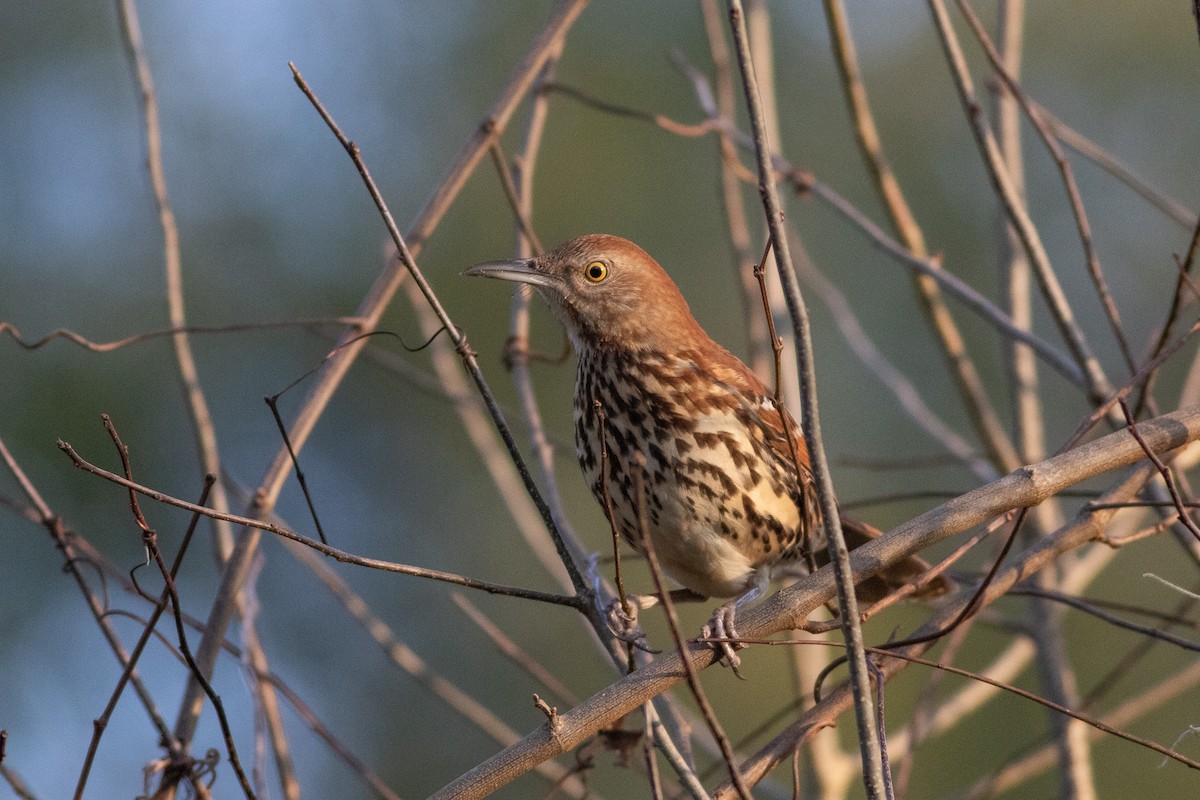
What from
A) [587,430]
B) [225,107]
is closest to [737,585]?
[587,430]

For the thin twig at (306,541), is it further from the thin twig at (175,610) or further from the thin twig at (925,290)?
the thin twig at (925,290)

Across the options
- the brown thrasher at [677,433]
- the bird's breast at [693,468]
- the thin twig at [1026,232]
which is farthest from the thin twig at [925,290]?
the bird's breast at [693,468]

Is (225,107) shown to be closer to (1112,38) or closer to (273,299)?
(273,299)

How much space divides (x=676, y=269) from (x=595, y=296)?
6.24m

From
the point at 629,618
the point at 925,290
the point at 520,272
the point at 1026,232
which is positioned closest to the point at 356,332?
the point at 520,272

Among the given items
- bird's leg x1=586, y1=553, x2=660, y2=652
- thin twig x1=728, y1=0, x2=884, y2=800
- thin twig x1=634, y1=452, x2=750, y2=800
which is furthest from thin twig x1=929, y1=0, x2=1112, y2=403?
thin twig x1=634, y1=452, x2=750, y2=800

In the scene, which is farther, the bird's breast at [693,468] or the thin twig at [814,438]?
the bird's breast at [693,468]

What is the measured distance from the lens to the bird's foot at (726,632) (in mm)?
2485

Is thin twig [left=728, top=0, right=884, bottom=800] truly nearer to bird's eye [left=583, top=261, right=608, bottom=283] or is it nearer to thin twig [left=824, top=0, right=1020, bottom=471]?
bird's eye [left=583, top=261, right=608, bottom=283]

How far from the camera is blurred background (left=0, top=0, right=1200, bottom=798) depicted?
8.80 metres

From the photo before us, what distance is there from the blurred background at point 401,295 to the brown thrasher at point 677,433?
14.2 ft

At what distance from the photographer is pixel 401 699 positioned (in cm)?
1009

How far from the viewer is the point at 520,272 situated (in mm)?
3771

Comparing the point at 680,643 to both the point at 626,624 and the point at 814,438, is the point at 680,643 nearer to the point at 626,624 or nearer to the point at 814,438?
the point at 814,438
